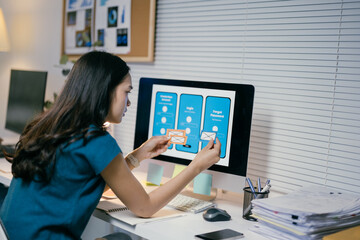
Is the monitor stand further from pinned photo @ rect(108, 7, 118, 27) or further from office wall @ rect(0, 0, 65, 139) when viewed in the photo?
office wall @ rect(0, 0, 65, 139)

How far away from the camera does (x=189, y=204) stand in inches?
58.5

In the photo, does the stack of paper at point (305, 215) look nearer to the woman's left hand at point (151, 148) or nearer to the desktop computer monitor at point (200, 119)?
the desktop computer monitor at point (200, 119)

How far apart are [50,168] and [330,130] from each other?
1.04 meters

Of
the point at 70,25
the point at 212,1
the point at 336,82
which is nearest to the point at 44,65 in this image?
the point at 70,25

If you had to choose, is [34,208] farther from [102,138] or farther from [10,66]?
[10,66]

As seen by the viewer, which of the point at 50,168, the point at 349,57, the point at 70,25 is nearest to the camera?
the point at 50,168

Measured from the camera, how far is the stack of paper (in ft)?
3.61

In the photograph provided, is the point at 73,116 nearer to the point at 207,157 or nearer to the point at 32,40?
the point at 207,157

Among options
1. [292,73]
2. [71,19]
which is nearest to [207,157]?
[292,73]

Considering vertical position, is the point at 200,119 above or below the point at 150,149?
above

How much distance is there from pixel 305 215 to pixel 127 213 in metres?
0.60

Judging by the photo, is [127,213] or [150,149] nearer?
[127,213]

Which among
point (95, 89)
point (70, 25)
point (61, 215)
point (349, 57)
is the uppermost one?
point (70, 25)

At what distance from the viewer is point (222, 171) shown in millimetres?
1525
